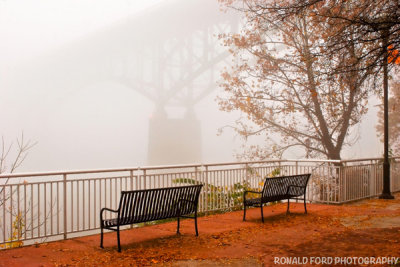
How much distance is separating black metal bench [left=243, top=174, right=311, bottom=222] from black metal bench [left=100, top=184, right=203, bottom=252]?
1.66 metres

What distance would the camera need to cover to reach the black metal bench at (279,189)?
351 inches

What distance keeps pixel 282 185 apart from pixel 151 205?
3.63 meters

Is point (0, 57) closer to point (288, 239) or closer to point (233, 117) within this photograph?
point (233, 117)

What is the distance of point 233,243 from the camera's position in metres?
7.01

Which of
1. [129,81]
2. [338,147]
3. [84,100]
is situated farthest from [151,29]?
[338,147]

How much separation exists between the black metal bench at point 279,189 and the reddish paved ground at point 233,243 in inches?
18.2

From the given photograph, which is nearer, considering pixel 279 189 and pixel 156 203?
pixel 156 203

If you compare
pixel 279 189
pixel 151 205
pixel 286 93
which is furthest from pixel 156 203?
pixel 286 93

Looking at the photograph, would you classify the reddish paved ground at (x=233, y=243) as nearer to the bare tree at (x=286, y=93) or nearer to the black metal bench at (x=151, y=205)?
the black metal bench at (x=151, y=205)

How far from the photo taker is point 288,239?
23.7ft

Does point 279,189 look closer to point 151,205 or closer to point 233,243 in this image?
point 233,243

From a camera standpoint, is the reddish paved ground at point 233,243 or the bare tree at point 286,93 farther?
the bare tree at point 286,93

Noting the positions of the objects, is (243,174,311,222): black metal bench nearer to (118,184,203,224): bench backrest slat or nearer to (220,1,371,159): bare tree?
(118,184,203,224): bench backrest slat

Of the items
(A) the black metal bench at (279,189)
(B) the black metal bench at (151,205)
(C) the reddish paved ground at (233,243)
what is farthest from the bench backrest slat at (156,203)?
(A) the black metal bench at (279,189)
